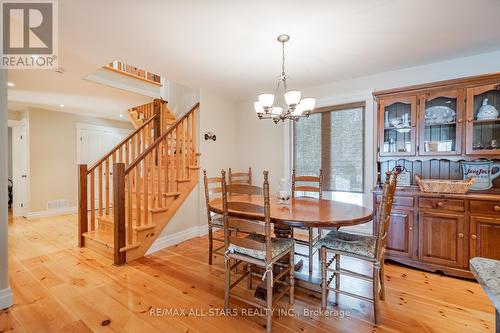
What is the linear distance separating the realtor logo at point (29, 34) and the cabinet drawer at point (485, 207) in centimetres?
413

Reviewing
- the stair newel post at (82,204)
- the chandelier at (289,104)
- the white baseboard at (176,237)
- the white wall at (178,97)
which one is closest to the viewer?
the chandelier at (289,104)

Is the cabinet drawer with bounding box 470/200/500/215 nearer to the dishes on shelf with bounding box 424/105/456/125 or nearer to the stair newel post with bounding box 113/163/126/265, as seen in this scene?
the dishes on shelf with bounding box 424/105/456/125

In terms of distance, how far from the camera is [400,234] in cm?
272

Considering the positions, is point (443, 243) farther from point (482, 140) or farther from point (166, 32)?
point (166, 32)

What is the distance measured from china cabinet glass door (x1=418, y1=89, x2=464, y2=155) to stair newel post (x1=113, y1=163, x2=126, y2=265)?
3539 mm

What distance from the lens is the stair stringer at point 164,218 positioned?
9.75 feet

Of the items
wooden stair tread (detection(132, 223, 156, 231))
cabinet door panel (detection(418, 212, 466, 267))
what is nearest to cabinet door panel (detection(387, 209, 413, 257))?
cabinet door panel (detection(418, 212, 466, 267))

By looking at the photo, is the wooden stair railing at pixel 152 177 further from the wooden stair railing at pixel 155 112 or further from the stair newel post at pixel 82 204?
the wooden stair railing at pixel 155 112

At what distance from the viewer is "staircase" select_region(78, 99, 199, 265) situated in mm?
2812

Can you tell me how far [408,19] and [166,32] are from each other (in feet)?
7.03

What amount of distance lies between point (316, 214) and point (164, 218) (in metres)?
2.22

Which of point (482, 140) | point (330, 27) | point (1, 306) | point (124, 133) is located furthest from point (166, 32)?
point (124, 133)

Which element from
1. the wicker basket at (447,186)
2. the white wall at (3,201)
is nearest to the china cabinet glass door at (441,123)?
the wicker basket at (447,186)

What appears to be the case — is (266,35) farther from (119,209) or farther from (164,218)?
(164,218)
